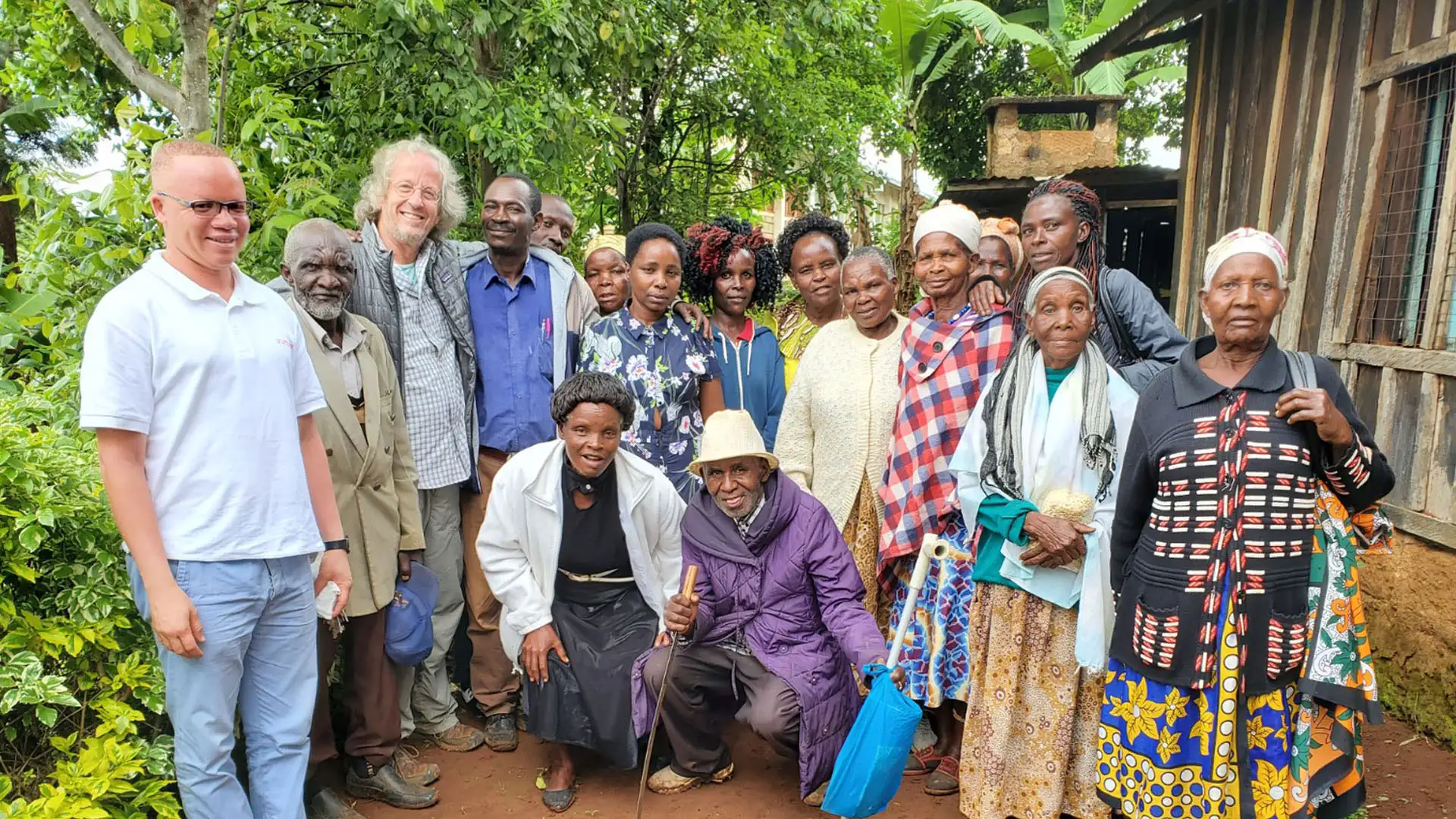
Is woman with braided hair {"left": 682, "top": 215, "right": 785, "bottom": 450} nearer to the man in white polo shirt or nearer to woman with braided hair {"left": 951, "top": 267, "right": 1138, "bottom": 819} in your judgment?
woman with braided hair {"left": 951, "top": 267, "right": 1138, "bottom": 819}

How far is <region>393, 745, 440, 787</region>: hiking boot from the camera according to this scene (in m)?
3.55

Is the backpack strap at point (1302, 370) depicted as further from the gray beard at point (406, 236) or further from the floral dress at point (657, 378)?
the gray beard at point (406, 236)

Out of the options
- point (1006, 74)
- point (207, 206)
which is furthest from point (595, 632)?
point (1006, 74)

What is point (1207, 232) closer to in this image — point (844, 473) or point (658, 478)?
point (844, 473)

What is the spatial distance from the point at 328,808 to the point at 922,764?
2.21 meters

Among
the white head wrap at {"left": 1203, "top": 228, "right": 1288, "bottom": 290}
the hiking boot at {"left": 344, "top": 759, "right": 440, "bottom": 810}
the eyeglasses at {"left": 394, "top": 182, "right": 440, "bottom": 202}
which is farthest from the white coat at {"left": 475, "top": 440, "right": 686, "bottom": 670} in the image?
the white head wrap at {"left": 1203, "top": 228, "right": 1288, "bottom": 290}

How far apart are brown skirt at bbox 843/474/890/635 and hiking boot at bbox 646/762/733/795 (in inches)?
34.0

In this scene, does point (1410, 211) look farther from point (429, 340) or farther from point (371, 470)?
point (371, 470)

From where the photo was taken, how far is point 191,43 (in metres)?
3.58

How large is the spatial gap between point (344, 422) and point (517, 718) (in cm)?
159

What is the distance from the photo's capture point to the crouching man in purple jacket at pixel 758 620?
3.34 metres

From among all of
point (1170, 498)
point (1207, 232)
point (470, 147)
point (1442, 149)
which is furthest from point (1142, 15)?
point (1170, 498)

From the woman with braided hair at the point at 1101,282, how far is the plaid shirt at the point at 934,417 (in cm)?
22

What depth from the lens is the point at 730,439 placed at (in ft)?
11.0
